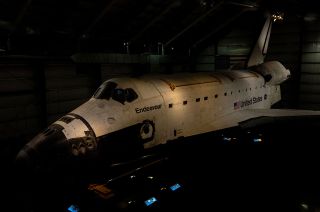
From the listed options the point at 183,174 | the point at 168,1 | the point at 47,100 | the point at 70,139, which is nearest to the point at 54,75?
the point at 47,100

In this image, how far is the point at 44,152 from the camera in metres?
6.45

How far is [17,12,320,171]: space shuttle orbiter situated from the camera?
6.85 m

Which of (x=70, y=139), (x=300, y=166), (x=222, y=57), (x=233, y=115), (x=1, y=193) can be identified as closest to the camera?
(x=70, y=139)

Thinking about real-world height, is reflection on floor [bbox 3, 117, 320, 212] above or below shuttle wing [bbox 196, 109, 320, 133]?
below

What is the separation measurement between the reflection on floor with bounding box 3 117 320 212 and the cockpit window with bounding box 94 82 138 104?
1.75m

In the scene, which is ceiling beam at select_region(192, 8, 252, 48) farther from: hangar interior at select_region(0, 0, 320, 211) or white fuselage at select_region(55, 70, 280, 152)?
white fuselage at select_region(55, 70, 280, 152)

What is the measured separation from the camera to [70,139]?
679cm

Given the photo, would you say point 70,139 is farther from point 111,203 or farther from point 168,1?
point 168,1

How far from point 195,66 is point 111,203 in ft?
55.8

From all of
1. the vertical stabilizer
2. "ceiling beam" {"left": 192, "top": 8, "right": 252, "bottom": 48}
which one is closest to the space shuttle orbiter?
the vertical stabilizer

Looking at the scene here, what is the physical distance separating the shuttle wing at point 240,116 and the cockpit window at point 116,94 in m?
2.88

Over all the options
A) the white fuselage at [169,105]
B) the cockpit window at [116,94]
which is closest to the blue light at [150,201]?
the white fuselage at [169,105]

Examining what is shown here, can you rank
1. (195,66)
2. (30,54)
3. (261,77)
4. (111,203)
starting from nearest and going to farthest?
1. (111,203)
2. (30,54)
3. (261,77)
4. (195,66)

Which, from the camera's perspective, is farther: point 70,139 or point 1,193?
point 1,193
